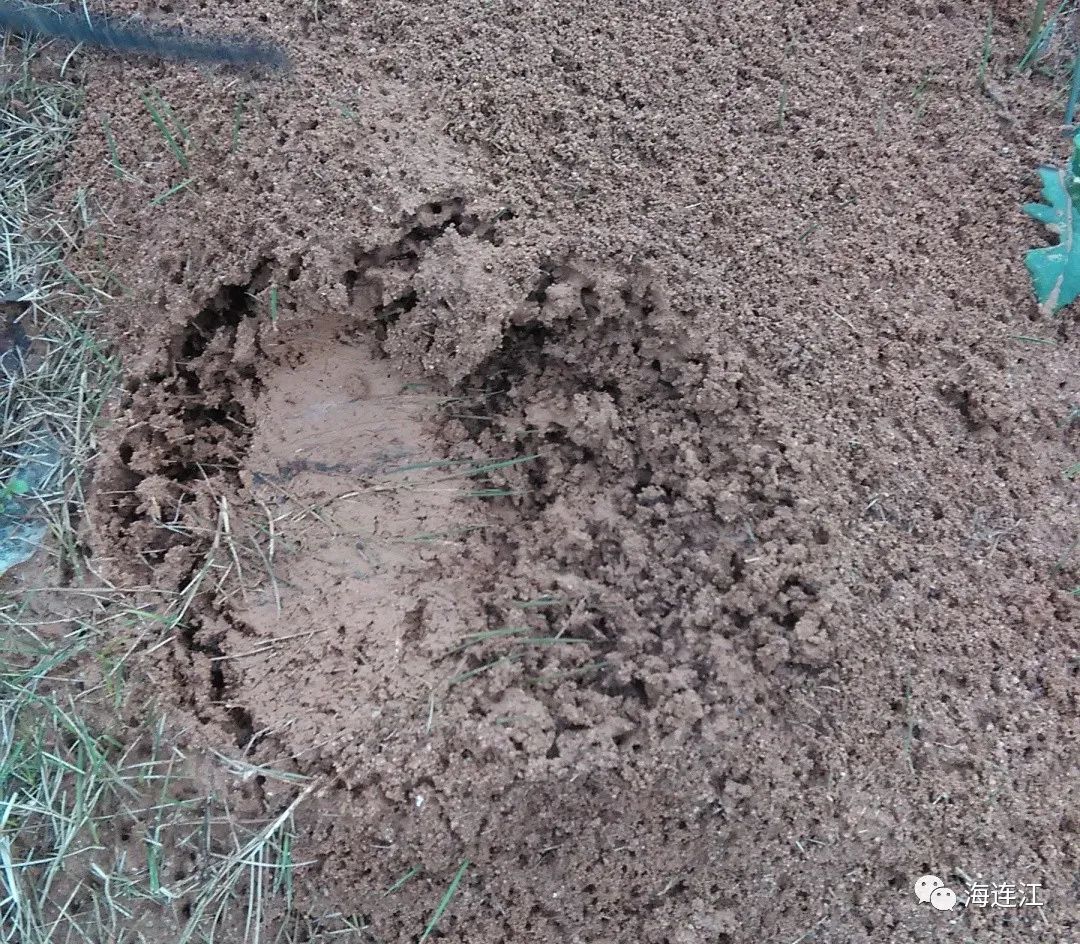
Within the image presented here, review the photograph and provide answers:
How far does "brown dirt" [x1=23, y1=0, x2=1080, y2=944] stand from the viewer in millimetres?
1290

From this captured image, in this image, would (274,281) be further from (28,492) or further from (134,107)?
(28,492)

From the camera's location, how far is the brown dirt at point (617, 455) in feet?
4.23

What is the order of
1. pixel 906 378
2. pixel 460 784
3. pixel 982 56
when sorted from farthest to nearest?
pixel 982 56, pixel 906 378, pixel 460 784

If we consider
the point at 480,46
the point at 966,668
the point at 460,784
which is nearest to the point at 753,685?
the point at 966,668

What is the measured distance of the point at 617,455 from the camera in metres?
1.43

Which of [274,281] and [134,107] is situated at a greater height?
[134,107]

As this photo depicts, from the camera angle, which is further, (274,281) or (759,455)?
(274,281)

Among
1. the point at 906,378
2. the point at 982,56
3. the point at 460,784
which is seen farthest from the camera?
the point at 982,56

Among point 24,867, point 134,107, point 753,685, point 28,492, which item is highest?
point 134,107

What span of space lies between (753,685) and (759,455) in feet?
1.18

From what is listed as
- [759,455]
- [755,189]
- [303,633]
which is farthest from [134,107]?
[759,455]

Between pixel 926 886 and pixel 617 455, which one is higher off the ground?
pixel 617 455

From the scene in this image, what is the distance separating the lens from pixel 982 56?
1.52 meters

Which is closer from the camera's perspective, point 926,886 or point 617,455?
point 926,886
